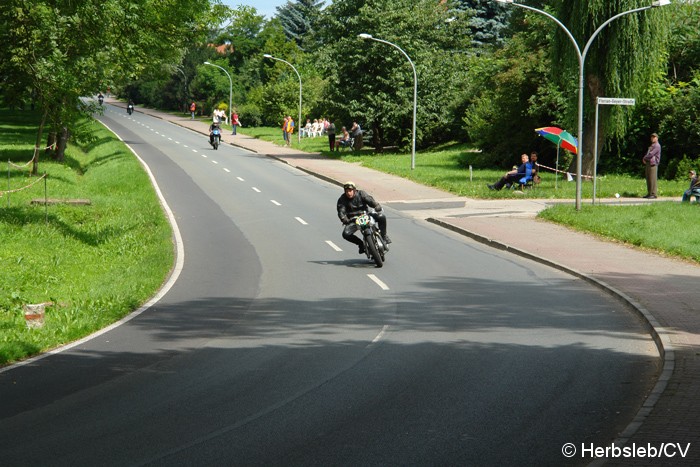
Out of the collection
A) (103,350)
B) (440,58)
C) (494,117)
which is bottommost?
(103,350)

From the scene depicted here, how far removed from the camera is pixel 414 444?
26.2ft

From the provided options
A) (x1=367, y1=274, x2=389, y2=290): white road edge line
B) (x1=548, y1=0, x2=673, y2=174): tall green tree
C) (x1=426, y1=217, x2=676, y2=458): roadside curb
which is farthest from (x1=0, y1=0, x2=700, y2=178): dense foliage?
(x1=426, y1=217, x2=676, y2=458): roadside curb

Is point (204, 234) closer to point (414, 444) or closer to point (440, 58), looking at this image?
point (414, 444)

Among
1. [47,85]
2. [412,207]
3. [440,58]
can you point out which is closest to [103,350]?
[47,85]

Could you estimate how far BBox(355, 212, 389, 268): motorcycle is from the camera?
19.4m

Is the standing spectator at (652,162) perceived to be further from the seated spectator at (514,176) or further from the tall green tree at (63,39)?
the tall green tree at (63,39)

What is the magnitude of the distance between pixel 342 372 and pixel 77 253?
1284 centimetres

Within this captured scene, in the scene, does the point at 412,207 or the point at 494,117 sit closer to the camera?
the point at 412,207

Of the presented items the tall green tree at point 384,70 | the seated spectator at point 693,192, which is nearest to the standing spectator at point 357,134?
the tall green tree at point 384,70

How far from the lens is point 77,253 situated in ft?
72.5

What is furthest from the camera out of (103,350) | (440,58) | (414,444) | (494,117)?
(440,58)

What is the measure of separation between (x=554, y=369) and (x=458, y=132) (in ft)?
153

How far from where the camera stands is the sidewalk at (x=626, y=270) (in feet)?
27.8

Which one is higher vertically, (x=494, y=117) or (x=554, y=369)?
(x=494, y=117)
